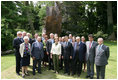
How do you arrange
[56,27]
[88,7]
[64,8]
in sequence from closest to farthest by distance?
1. [56,27]
2. [64,8]
3. [88,7]

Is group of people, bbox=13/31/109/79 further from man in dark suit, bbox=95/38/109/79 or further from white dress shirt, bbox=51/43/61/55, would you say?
man in dark suit, bbox=95/38/109/79

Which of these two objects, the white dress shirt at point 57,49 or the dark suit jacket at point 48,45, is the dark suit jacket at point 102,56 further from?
the dark suit jacket at point 48,45

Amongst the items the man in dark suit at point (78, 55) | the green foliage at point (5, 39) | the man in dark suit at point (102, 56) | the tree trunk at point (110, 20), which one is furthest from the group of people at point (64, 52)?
the tree trunk at point (110, 20)

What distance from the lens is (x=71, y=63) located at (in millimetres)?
6281

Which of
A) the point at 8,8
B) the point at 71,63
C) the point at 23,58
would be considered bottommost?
the point at 71,63

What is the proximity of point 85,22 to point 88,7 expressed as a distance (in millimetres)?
2693

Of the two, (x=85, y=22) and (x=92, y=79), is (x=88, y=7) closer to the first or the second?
(x=85, y=22)

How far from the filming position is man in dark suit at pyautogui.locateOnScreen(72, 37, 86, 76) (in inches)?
230

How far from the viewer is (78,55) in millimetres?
5945

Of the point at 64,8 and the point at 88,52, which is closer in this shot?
the point at 88,52

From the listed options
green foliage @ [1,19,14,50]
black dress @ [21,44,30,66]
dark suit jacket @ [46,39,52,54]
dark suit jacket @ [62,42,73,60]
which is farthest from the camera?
green foliage @ [1,19,14,50]

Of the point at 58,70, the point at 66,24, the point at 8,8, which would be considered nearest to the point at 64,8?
the point at 66,24

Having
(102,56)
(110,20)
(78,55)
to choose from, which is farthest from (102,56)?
(110,20)

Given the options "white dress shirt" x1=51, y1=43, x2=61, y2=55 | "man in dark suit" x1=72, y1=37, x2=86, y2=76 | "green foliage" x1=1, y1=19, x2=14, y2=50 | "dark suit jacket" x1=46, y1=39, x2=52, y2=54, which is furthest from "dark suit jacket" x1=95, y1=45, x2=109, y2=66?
"green foliage" x1=1, y1=19, x2=14, y2=50
